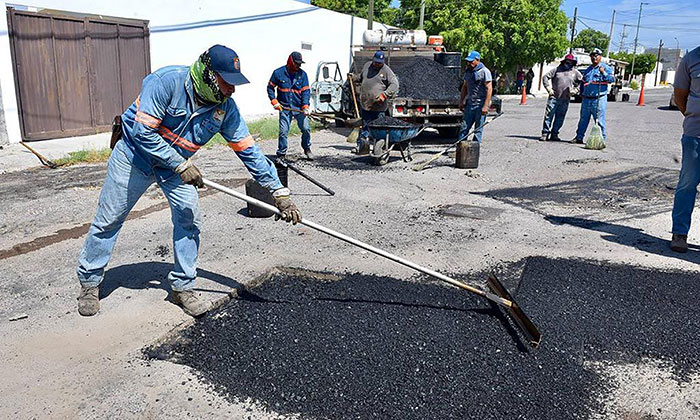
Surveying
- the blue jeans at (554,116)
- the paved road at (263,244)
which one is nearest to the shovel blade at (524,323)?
the paved road at (263,244)

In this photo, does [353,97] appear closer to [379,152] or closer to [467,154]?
[379,152]

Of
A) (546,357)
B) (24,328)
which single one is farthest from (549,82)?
(24,328)

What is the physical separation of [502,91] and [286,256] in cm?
3451

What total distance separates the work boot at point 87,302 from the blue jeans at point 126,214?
5cm

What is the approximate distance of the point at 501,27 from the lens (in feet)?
101

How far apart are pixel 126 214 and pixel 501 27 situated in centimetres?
3051

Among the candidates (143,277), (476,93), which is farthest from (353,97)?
(143,277)

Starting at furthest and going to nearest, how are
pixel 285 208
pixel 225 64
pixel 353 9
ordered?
pixel 353 9 < pixel 285 208 < pixel 225 64

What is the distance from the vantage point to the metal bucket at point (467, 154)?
29.1ft

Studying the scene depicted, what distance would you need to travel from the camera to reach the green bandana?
127 inches

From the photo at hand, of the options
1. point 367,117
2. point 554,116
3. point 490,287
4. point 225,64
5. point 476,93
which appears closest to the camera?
point 225,64

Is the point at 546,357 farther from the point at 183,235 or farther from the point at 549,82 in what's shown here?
the point at 549,82

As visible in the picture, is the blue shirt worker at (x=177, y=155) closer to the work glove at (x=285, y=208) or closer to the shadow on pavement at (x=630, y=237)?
the work glove at (x=285, y=208)

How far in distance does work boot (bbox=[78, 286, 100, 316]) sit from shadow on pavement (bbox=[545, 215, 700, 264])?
464 centimetres
